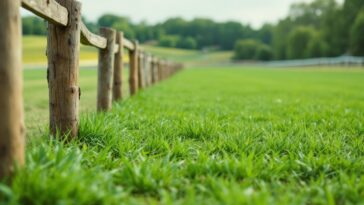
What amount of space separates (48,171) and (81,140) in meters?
1.24

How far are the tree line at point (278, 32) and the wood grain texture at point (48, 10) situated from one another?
1237 centimetres

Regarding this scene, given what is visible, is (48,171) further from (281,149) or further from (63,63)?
(281,149)

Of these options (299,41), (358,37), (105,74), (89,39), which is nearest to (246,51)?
(299,41)

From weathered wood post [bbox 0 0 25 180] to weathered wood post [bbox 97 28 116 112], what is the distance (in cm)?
322

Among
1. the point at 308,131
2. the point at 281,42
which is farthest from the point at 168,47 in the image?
the point at 308,131

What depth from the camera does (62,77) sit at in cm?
328

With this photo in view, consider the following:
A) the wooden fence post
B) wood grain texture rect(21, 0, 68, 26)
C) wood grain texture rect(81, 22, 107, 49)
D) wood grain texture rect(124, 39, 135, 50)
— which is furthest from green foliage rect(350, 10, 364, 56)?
wood grain texture rect(21, 0, 68, 26)

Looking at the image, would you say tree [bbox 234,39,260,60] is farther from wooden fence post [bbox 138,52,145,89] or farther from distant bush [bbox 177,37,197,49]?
wooden fence post [bbox 138,52,145,89]

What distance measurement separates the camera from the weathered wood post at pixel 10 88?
2004mm

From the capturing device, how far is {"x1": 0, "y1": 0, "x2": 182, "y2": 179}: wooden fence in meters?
2.02

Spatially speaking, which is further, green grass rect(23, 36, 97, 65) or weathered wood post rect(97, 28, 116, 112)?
green grass rect(23, 36, 97, 65)

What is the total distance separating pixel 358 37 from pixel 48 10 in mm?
62165

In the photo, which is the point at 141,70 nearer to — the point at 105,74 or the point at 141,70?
the point at 141,70

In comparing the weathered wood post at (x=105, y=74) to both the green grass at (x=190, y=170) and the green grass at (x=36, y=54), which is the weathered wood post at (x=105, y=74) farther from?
the green grass at (x=36, y=54)
